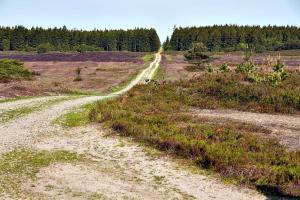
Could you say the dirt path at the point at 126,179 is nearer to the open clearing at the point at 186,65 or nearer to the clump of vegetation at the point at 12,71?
the open clearing at the point at 186,65

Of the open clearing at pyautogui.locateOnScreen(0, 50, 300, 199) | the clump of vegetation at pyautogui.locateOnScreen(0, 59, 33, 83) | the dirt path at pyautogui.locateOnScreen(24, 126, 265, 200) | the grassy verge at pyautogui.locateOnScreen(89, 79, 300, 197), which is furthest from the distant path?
the clump of vegetation at pyautogui.locateOnScreen(0, 59, 33, 83)

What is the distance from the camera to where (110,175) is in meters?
17.4

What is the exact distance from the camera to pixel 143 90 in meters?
41.6

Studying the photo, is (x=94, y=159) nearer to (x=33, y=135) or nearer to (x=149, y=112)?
(x=33, y=135)

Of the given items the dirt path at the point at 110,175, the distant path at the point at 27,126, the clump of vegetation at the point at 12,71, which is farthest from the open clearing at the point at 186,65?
the dirt path at the point at 110,175

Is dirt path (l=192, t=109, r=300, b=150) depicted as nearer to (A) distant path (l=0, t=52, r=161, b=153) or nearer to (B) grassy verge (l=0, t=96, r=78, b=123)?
(A) distant path (l=0, t=52, r=161, b=153)

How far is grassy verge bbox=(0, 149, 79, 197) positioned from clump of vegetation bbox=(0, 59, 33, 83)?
39789mm

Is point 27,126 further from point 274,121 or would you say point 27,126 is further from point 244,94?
point 244,94

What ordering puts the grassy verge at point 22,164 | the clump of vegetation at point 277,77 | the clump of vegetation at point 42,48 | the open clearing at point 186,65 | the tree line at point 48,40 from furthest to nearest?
the tree line at point 48,40
the clump of vegetation at point 42,48
the open clearing at point 186,65
the clump of vegetation at point 277,77
the grassy verge at point 22,164

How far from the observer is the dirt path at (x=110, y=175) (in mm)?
15250

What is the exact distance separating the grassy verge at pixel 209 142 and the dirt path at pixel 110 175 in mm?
975

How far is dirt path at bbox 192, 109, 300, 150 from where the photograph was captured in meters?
23.4

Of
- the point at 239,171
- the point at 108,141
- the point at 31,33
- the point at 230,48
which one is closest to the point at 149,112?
the point at 108,141

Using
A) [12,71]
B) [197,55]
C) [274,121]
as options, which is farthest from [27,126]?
[197,55]
